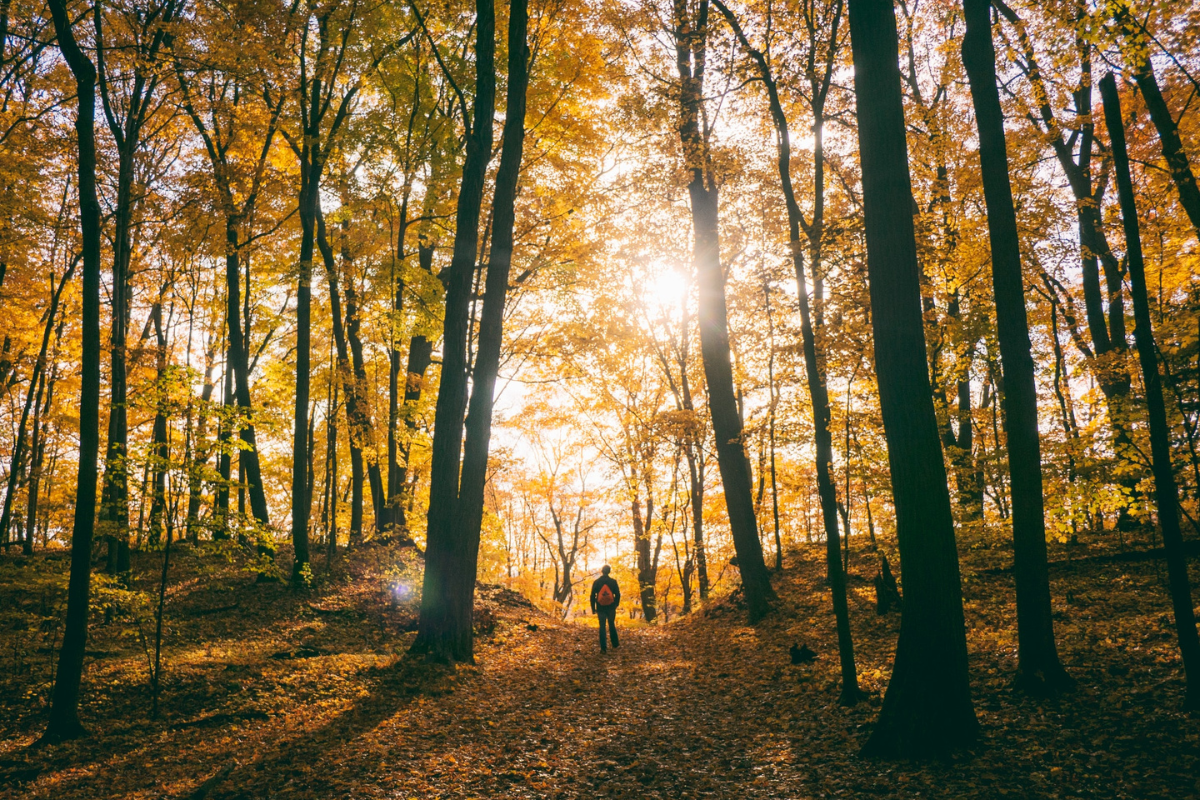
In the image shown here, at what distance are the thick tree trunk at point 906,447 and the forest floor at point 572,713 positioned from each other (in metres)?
0.37

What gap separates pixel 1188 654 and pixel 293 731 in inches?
324

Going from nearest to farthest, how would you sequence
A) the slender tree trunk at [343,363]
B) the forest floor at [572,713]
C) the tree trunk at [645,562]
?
the forest floor at [572,713], the slender tree trunk at [343,363], the tree trunk at [645,562]

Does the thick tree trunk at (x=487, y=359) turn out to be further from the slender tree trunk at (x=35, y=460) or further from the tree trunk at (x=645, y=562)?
the slender tree trunk at (x=35, y=460)

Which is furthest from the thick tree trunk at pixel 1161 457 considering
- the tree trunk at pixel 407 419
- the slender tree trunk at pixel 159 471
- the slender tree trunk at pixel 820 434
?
the tree trunk at pixel 407 419

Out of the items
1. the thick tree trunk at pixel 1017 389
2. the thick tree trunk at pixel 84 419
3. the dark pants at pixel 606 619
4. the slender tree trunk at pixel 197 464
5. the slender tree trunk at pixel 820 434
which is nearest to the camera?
the thick tree trunk at pixel 1017 389

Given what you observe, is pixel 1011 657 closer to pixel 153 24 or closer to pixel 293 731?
pixel 293 731

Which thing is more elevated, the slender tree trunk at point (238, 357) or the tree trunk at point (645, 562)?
the slender tree trunk at point (238, 357)

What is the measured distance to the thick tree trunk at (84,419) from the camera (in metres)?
5.83

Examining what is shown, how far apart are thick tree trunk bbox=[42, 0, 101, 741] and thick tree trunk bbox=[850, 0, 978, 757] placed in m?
7.84

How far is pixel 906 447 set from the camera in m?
5.07

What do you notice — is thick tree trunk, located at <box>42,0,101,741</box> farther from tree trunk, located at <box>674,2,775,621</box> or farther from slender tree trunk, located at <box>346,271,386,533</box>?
tree trunk, located at <box>674,2,775,621</box>

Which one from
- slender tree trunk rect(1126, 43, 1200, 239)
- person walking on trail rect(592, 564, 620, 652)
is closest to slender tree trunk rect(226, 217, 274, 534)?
person walking on trail rect(592, 564, 620, 652)

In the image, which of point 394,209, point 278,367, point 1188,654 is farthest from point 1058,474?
point 278,367

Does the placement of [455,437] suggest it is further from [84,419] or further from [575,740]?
[575,740]
